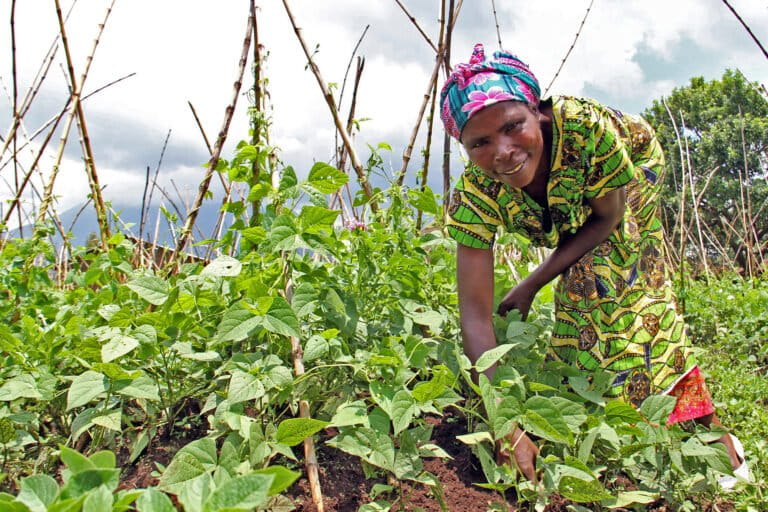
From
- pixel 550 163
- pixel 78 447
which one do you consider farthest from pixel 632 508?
pixel 78 447

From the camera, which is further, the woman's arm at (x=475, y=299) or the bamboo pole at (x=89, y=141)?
the bamboo pole at (x=89, y=141)

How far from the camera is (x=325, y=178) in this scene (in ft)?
3.84

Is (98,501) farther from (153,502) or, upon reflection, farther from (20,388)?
(20,388)

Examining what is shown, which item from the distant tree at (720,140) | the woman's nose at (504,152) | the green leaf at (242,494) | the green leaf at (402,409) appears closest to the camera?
the green leaf at (242,494)

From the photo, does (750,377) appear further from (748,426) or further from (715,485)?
(715,485)

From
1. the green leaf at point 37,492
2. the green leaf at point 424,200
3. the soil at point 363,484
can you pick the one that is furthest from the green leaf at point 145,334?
the green leaf at point 424,200

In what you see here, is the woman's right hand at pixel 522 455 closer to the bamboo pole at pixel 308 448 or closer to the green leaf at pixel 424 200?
the bamboo pole at pixel 308 448

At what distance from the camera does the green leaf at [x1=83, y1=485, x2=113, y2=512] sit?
561mm

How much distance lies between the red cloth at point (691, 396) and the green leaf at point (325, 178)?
1.12 meters

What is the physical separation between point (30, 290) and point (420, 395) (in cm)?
129

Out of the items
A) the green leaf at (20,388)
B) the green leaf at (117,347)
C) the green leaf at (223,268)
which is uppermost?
the green leaf at (223,268)

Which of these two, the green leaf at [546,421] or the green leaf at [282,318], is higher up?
the green leaf at [282,318]

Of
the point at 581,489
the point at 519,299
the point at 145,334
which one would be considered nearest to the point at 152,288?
the point at 145,334

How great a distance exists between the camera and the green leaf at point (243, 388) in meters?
0.97
